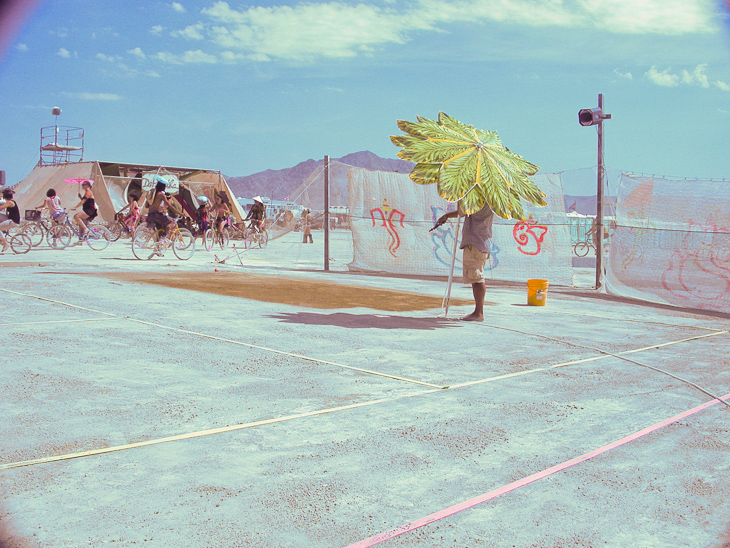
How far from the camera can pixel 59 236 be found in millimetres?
19453

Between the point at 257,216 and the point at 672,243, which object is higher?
the point at 257,216

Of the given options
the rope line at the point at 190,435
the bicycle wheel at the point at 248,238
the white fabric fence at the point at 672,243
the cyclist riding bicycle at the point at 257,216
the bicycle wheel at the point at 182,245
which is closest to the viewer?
the rope line at the point at 190,435

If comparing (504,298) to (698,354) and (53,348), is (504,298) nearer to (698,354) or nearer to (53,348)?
(698,354)

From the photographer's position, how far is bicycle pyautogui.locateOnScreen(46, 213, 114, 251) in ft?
Result: 63.8

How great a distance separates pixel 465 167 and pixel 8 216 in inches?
567

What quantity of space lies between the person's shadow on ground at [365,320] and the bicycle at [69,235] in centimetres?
1334

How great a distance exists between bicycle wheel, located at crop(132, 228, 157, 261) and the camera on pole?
35.0ft

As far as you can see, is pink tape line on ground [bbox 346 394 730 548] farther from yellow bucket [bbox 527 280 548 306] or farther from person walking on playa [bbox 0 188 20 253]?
person walking on playa [bbox 0 188 20 253]

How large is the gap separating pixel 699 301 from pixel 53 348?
919 cm

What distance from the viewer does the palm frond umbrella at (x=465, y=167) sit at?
7273 mm

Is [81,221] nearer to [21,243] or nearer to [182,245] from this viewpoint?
[21,243]

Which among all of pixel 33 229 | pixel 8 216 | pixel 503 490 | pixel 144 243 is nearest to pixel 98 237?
pixel 33 229

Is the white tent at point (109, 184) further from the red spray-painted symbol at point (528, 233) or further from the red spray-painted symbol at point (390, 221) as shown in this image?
the red spray-painted symbol at point (528, 233)

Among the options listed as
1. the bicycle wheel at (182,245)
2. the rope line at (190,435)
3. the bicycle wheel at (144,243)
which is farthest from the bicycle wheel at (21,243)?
the rope line at (190,435)
